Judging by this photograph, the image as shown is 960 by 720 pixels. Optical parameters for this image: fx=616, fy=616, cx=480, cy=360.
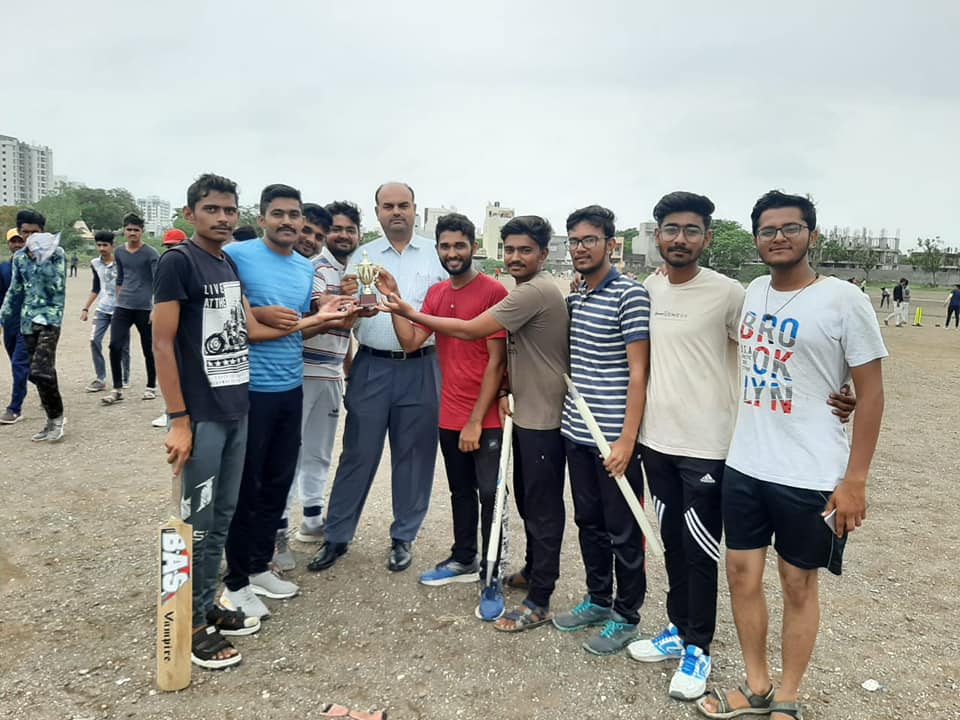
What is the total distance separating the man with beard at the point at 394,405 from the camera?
424cm

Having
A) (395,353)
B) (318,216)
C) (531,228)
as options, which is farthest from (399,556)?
(318,216)

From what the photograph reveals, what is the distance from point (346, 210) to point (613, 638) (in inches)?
139

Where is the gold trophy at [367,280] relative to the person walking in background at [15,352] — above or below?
above

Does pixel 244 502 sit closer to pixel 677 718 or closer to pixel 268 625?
pixel 268 625

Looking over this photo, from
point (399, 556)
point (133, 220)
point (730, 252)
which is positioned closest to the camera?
point (399, 556)

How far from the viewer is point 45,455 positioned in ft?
20.7

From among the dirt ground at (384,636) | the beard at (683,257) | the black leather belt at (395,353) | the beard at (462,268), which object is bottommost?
the dirt ground at (384,636)

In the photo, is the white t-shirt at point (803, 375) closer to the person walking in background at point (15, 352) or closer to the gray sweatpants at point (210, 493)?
the gray sweatpants at point (210, 493)

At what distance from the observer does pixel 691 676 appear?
3.04m

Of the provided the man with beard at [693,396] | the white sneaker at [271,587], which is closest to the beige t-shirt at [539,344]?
the man with beard at [693,396]

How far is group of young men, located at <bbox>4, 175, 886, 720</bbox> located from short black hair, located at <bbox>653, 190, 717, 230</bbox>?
0.03 ft

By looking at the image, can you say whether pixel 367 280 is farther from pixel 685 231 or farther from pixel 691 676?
pixel 691 676

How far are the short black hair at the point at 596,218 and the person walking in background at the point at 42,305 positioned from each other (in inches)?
239

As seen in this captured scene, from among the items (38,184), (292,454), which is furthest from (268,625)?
(38,184)
